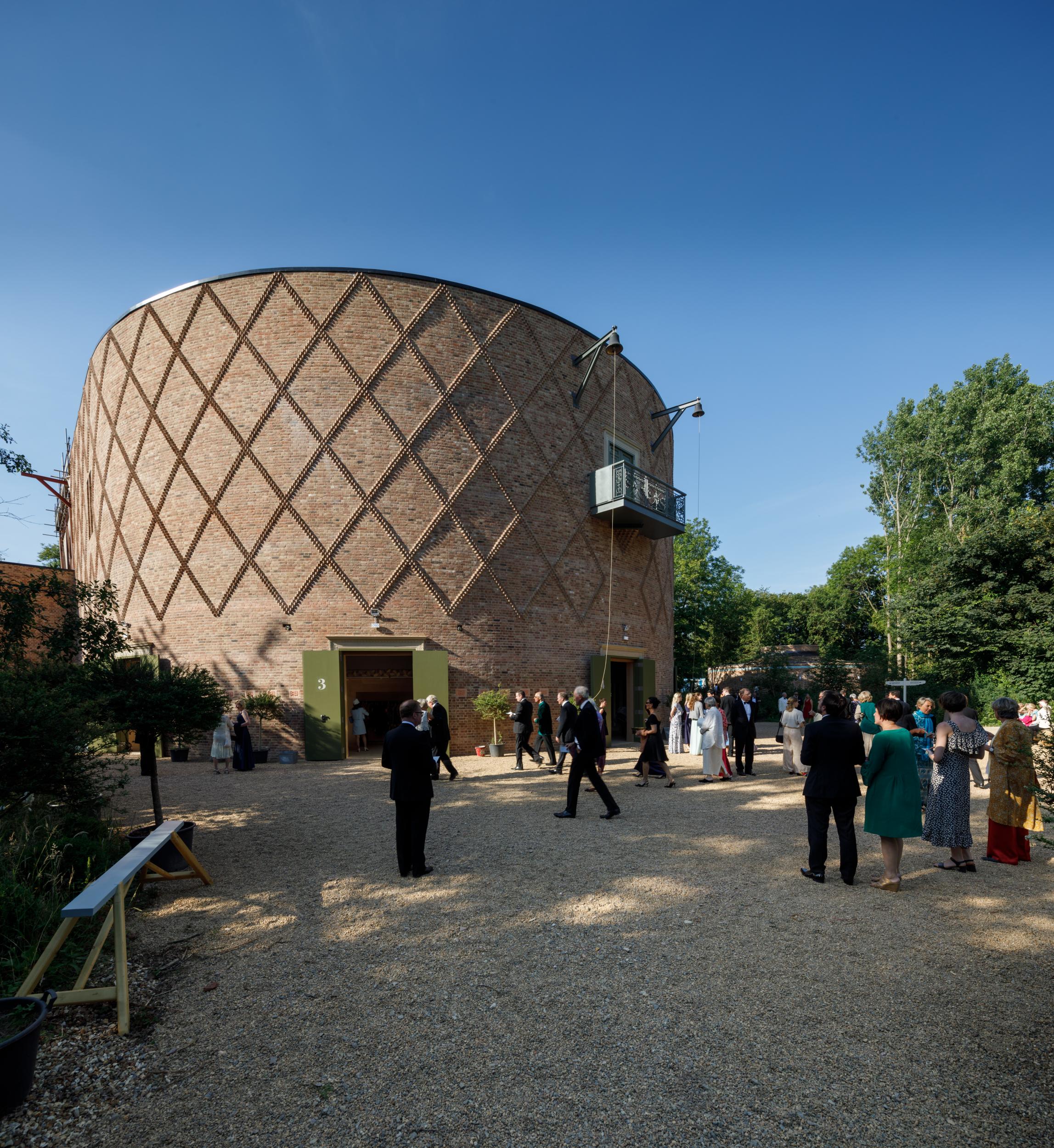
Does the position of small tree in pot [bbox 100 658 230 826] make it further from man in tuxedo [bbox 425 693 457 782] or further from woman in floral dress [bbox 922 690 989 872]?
woman in floral dress [bbox 922 690 989 872]

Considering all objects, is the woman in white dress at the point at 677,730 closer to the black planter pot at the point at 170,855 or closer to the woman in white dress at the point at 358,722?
the woman in white dress at the point at 358,722

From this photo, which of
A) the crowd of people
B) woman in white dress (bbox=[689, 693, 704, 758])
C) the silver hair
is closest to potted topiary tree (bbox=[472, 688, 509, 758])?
woman in white dress (bbox=[689, 693, 704, 758])

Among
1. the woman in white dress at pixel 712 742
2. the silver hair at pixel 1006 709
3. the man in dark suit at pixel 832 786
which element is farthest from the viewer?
the woman in white dress at pixel 712 742

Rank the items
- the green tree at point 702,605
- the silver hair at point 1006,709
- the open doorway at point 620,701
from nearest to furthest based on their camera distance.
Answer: the silver hair at point 1006,709, the open doorway at point 620,701, the green tree at point 702,605

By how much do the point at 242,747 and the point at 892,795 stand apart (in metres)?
12.2

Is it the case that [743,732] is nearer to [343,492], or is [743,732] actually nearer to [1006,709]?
[1006,709]

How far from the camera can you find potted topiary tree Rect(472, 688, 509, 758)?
586 inches

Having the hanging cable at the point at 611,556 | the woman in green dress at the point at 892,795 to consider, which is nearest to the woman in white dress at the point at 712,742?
the hanging cable at the point at 611,556

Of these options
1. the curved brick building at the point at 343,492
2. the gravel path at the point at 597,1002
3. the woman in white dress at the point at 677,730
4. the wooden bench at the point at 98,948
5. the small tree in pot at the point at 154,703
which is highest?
the curved brick building at the point at 343,492

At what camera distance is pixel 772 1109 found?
8.79 ft

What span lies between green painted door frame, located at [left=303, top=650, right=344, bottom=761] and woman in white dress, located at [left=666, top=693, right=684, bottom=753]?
813cm

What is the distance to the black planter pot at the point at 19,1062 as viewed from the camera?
8.34 ft

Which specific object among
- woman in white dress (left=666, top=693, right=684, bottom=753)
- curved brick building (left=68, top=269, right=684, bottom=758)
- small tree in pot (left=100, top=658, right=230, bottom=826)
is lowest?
woman in white dress (left=666, top=693, right=684, bottom=753)

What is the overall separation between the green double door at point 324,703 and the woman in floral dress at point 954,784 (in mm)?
10558
